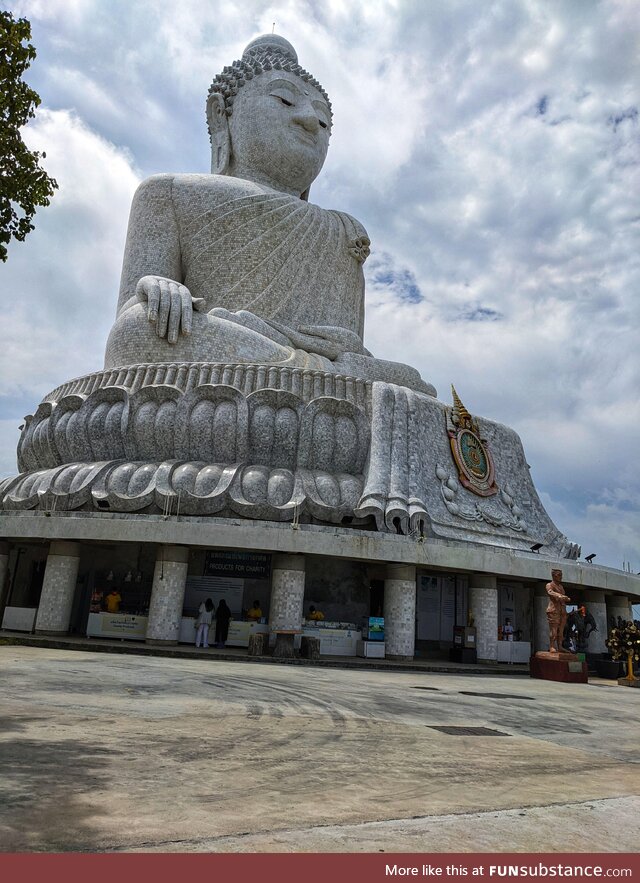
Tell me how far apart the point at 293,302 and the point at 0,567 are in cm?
911

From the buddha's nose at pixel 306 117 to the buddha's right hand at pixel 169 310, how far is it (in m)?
7.00

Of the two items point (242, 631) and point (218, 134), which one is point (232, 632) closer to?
point (242, 631)

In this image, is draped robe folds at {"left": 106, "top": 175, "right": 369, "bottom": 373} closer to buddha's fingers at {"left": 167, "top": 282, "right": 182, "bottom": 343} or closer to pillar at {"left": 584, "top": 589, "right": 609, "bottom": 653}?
buddha's fingers at {"left": 167, "top": 282, "right": 182, "bottom": 343}

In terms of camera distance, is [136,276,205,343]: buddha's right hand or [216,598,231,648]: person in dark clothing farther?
[136,276,205,343]: buddha's right hand

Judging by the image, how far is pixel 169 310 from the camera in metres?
15.2

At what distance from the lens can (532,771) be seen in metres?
3.88

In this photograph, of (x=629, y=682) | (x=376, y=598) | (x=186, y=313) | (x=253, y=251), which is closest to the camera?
(x=629, y=682)

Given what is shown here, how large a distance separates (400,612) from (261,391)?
189 inches

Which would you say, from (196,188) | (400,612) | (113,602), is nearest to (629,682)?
(400,612)

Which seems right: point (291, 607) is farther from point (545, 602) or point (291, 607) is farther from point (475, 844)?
point (475, 844)

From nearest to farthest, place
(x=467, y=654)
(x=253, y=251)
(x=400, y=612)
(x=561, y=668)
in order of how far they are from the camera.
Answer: (x=561, y=668) < (x=400, y=612) < (x=467, y=654) < (x=253, y=251)

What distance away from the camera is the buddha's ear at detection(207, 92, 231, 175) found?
20.1 meters

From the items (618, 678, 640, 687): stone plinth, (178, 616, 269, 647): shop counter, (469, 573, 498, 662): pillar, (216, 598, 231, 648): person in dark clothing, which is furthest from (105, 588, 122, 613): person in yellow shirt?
(618, 678, 640, 687): stone plinth

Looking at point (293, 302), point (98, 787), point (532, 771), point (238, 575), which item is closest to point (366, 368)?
point (293, 302)
